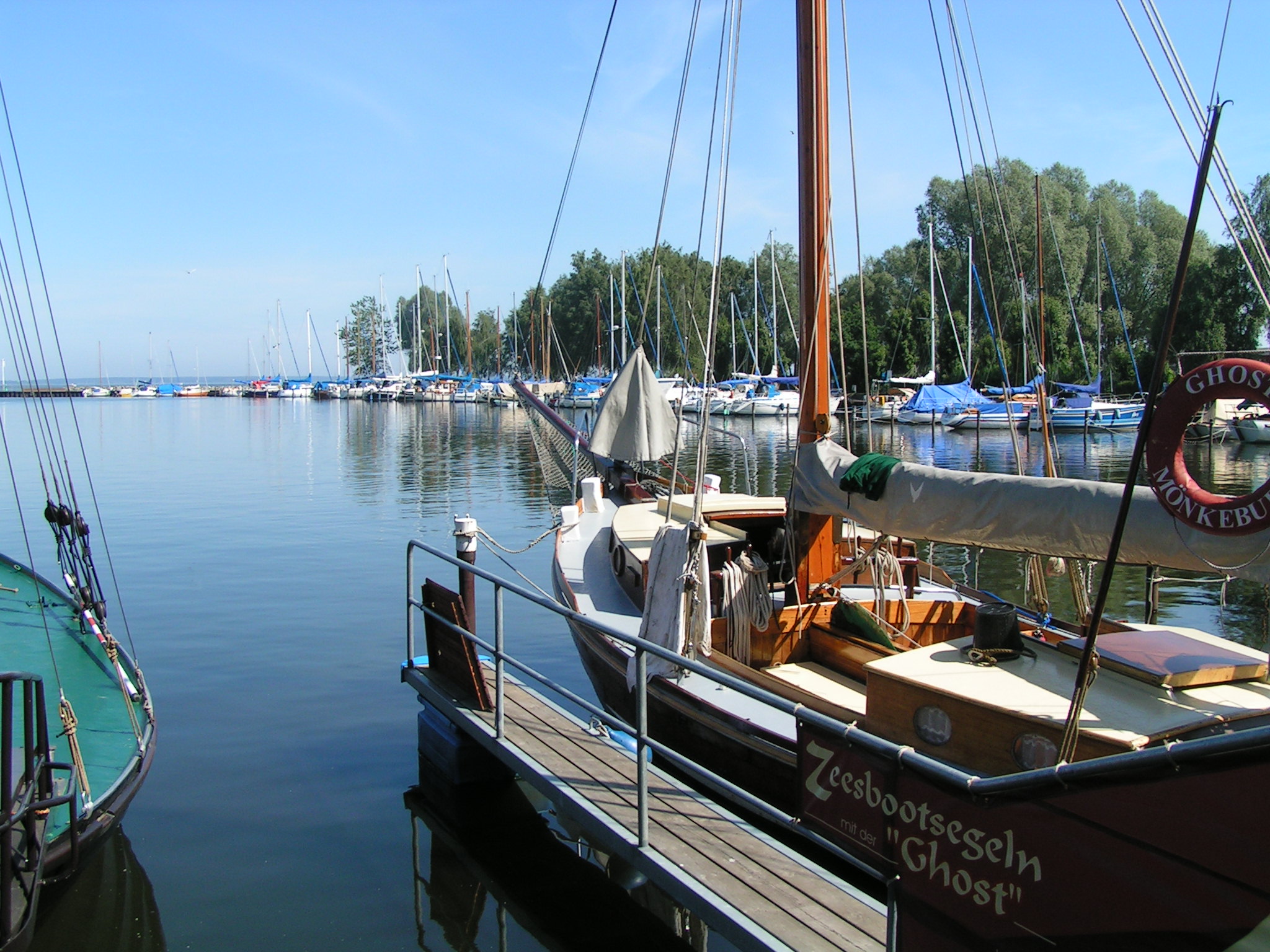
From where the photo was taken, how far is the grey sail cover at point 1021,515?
5.30m

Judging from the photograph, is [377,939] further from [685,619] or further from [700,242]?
[700,242]

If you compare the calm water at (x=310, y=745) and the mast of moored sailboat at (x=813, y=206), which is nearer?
the calm water at (x=310, y=745)

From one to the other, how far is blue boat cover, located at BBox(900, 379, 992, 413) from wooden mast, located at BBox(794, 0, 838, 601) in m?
46.9

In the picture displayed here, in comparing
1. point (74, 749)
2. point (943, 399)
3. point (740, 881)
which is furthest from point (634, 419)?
point (943, 399)

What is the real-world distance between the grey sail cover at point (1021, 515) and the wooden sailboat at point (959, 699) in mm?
16

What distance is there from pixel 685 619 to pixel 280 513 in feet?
64.1

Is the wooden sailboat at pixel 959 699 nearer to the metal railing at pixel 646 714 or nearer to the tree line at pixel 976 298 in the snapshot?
the metal railing at pixel 646 714

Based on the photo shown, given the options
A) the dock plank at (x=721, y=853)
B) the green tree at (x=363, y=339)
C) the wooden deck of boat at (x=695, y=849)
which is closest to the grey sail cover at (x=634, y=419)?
the wooden deck of boat at (x=695, y=849)

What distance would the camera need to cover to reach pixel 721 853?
5332 millimetres

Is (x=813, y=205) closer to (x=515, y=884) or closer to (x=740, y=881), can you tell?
(x=740, y=881)

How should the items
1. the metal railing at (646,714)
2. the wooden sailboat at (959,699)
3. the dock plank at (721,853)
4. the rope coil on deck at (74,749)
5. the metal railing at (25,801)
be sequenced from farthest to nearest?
the rope coil on deck at (74,749), the metal railing at (25,801), the dock plank at (721,853), the metal railing at (646,714), the wooden sailboat at (959,699)

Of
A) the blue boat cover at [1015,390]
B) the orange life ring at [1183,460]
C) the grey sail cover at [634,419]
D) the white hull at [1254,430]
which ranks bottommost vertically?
the white hull at [1254,430]

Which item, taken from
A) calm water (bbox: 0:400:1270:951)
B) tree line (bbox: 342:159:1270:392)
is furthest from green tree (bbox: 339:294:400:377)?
calm water (bbox: 0:400:1270:951)

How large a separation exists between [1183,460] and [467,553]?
6.06 m
